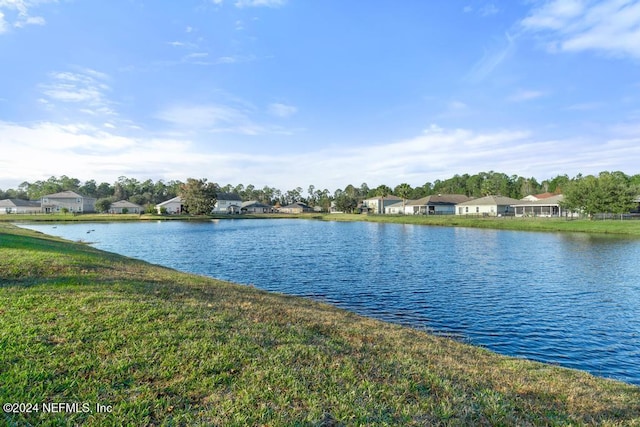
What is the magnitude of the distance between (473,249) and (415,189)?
115 m

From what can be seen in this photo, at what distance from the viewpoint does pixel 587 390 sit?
21.2 ft

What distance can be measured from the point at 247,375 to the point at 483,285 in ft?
58.8

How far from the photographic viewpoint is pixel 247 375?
5297 millimetres

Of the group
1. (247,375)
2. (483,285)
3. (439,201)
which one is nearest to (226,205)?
(439,201)

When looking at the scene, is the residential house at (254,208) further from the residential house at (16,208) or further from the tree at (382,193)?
the residential house at (16,208)

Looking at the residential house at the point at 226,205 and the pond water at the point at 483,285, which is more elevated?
the residential house at the point at 226,205

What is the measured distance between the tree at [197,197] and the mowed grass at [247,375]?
99.4m

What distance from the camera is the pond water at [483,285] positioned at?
39.2ft

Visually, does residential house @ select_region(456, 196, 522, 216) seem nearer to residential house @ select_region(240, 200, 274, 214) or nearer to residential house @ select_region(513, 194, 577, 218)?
residential house @ select_region(513, 194, 577, 218)

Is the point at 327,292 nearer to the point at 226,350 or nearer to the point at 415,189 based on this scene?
the point at 226,350

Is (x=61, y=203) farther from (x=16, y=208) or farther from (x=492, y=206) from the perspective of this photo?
(x=492, y=206)

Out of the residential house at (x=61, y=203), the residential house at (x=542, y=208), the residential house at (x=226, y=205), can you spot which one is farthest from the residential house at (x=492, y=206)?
the residential house at (x=61, y=203)

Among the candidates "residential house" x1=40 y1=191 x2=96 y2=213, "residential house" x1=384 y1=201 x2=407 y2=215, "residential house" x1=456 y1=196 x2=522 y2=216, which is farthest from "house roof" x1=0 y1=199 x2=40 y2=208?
"residential house" x1=456 y1=196 x2=522 y2=216

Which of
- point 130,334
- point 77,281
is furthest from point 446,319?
point 77,281
